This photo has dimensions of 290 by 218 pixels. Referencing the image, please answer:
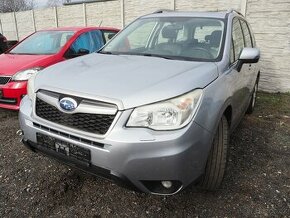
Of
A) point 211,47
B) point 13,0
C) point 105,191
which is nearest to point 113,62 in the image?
point 211,47

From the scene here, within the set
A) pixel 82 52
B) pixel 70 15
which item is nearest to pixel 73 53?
pixel 82 52

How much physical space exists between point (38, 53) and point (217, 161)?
424cm

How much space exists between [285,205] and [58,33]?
5.29 meters

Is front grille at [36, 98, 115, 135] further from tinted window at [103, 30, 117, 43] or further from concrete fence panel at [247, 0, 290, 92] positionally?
concrete fence panel at [247, 0, 290, 92]

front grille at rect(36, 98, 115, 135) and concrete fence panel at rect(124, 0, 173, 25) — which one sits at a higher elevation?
concrete fence panel at rect(124, 0, 173, 25)

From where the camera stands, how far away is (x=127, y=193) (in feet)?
9.32

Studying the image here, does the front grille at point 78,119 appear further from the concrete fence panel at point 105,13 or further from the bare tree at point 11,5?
the bare tree at point 11,5

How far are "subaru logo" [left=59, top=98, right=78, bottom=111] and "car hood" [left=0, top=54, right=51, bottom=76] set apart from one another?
9.20ft

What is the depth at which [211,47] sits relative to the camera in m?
3.17

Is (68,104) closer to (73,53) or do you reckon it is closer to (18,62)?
(18,62)

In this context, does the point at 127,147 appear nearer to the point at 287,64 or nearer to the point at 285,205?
the point at 285,205

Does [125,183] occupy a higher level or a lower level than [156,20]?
lower

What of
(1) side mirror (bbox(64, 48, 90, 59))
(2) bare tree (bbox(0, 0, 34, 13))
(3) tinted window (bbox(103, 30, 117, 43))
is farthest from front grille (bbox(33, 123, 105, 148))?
(2) bare tree (bbox(0, 0, 34, 13))

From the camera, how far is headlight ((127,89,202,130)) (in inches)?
84.3
